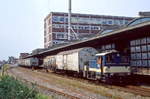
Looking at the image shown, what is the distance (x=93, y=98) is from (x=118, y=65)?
644cm

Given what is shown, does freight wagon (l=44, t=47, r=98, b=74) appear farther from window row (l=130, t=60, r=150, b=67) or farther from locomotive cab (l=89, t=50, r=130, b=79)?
locomotive cab (l=89, t=50, r=130, b=79)

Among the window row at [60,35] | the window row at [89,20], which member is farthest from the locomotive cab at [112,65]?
the window row at [89,20]

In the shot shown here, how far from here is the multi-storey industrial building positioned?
82688mm

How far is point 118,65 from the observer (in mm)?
18203

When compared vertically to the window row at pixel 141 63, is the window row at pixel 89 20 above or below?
above

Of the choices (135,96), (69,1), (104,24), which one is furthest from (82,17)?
(135,96)

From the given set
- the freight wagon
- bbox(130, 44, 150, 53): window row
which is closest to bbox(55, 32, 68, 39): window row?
the freight wagon

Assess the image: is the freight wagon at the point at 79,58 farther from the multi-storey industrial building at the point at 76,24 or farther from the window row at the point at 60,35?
A: the window row at the point at 60,35

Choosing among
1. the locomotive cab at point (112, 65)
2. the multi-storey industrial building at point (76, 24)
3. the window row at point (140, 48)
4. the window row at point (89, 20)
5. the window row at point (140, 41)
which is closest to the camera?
the locomotive cab at point (112, 65)

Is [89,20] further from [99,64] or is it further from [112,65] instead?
[112,65]

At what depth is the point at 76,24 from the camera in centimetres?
8556

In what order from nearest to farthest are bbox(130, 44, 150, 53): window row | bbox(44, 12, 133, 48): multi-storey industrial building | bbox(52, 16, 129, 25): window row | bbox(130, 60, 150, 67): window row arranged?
bbox(130, 44, 150, 53): window row < bbox(130, 60, 150, 67): window row < bbox(44, 12, 133, 48): multi-storey industrial building < bbox(52, 16, 129, 25): window row

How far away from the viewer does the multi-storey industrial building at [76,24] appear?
82688 mm

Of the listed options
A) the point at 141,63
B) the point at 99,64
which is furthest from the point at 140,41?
the point at 99,64
